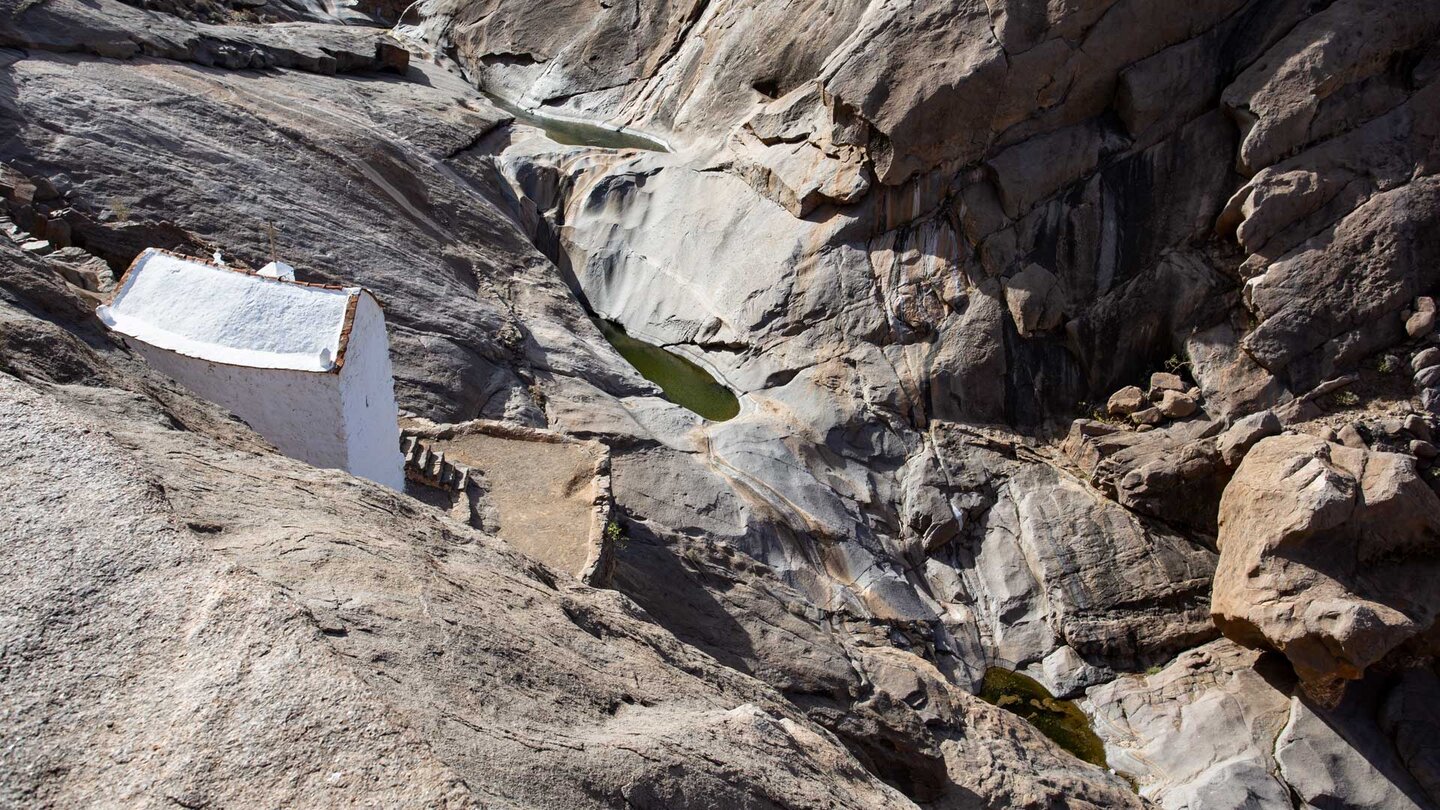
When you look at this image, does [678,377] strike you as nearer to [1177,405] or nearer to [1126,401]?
[1126,401]

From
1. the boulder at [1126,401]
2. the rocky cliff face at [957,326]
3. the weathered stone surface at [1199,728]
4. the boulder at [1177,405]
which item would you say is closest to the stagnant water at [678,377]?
the rocky cliff face at [957,326]

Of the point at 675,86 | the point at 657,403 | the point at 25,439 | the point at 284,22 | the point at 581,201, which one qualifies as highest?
the point at 675,86

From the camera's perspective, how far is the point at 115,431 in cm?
599

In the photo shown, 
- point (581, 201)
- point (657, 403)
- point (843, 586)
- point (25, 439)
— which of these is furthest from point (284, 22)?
point (25, 439)

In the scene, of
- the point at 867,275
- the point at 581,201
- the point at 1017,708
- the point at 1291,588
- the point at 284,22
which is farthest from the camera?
the point at 284,22

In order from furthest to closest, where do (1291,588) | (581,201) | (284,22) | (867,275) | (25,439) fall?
(284,22), (581,201), (867,275), (1291,588), (25,439)

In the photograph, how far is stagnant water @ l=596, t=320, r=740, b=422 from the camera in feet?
68.0

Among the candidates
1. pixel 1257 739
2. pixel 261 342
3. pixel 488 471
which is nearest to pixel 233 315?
pixel 261 342

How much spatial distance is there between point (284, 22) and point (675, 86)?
10778mm

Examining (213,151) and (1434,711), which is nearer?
(1434,711)

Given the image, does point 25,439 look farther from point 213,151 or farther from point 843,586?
point 213,151

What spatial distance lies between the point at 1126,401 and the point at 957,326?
336 centimetres

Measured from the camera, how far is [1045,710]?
16312 millimetres

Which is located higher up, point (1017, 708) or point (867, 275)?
point (867, 275)
